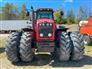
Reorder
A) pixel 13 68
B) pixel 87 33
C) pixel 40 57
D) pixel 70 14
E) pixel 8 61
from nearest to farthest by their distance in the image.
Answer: pixel 13 68 < pixel 8 61 < pixel 40 57 < pixel 87 33 < pixel 70 14

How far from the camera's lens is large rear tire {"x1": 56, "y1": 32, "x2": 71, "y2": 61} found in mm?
10648

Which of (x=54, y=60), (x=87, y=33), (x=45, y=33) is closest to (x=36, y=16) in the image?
(x=45, y=33)

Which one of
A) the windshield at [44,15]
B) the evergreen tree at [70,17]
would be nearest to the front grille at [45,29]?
the windshield at [44,15]

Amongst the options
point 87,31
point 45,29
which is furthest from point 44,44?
point 87,31

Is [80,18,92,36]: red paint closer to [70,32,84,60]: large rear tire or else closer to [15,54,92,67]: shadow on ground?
[15,54,92,67]: shadow on ground

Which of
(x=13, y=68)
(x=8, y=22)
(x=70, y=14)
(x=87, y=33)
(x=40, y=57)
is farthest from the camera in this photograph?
(x=70, y=14)

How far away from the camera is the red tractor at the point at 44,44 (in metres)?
10.6

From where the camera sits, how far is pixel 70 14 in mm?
62219

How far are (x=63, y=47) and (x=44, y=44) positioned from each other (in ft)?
2.70

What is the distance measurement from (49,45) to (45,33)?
1.81 feet

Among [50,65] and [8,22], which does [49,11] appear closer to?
[50,65]

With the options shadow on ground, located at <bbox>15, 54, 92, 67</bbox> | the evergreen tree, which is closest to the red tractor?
shadow on ground, located at <bbox>15, 54, 92, 67</bbox>

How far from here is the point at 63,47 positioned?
10672 mm

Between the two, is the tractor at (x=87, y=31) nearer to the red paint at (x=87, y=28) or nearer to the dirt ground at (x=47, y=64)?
the red paint at (x=87, y=28)
